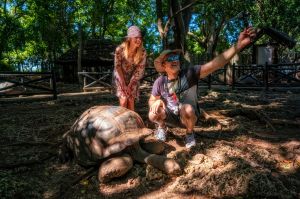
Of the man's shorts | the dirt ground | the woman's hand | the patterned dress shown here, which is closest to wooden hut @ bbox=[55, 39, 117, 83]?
the patterned dress

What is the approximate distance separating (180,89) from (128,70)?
1.31m

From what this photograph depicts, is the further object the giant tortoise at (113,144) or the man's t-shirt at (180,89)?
the man's t-shirt at (180,89)

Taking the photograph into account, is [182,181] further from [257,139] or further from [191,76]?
[257,139]

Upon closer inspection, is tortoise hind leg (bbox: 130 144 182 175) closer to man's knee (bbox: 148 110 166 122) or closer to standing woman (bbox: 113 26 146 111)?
man's knee (bbox: 148 110 166 122)

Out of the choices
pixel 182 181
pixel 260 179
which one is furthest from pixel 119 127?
pixel 260 179

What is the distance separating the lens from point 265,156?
14.1ft

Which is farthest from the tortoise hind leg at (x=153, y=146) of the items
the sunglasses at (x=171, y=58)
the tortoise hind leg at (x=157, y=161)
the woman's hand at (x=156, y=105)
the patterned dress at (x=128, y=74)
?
the patterned dress at (x=128, y=74)

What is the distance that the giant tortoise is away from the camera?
3838 mm

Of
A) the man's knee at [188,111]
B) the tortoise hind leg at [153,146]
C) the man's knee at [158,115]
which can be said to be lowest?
the tortoise hind leg at [153,146]

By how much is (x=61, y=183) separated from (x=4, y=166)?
99 cm

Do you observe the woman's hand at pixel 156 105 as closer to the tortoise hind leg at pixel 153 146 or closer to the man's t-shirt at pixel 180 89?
the man's t-shirt at pixel 180 89

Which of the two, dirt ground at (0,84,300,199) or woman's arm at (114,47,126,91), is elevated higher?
woman's arm at (114,47,126,91)

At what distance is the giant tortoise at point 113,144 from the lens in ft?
12.6

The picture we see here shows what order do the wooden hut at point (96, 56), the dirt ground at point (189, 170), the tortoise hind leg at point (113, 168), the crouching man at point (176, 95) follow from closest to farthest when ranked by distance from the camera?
1. the dirt ground at point (189, 170)
2. the tortoise hind leg at point (113, 168)
3. the crouching man at point (176, 95)
4. the wooden hut at point (96, 56)
